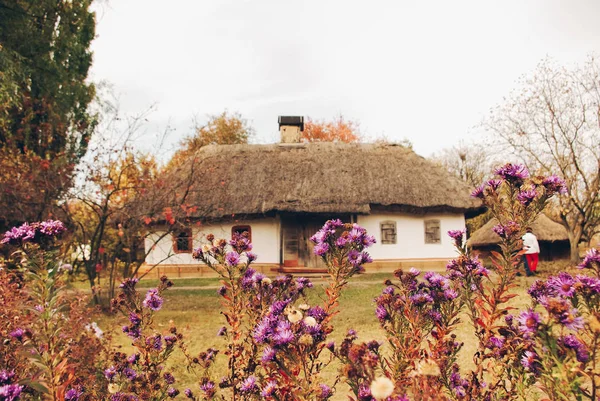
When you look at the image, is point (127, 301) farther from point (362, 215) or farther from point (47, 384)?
point (362, 215)

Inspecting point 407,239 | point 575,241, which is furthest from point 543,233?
point 407,239

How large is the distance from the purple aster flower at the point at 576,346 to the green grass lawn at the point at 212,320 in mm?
2333

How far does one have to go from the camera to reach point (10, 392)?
4.58 feet

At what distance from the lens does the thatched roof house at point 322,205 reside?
15758mm

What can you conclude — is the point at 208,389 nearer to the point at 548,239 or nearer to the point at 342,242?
the point at 342,242

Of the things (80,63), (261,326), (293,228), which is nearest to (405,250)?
(293,228)

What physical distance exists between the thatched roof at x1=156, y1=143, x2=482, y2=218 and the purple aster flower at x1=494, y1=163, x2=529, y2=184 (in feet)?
43.1

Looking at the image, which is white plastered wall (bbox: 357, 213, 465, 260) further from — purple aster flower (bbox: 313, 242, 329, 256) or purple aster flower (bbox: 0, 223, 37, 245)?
purple aster flower (bbox: 0, 223, 37, 245)

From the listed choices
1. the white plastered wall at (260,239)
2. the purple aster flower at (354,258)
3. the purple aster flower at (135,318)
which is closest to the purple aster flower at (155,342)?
the purple aster flower at (135,318)

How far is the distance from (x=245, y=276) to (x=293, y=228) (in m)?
13.8

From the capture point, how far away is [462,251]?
2.23 m

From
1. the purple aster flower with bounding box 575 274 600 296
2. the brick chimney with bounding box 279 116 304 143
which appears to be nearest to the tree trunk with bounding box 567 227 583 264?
the brick chimney with bounding box 279 116 304 143

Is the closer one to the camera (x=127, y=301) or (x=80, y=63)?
(x=127, y=301)

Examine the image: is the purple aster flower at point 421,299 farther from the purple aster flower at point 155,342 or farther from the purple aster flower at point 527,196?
the purple aster flower at point 155,342
